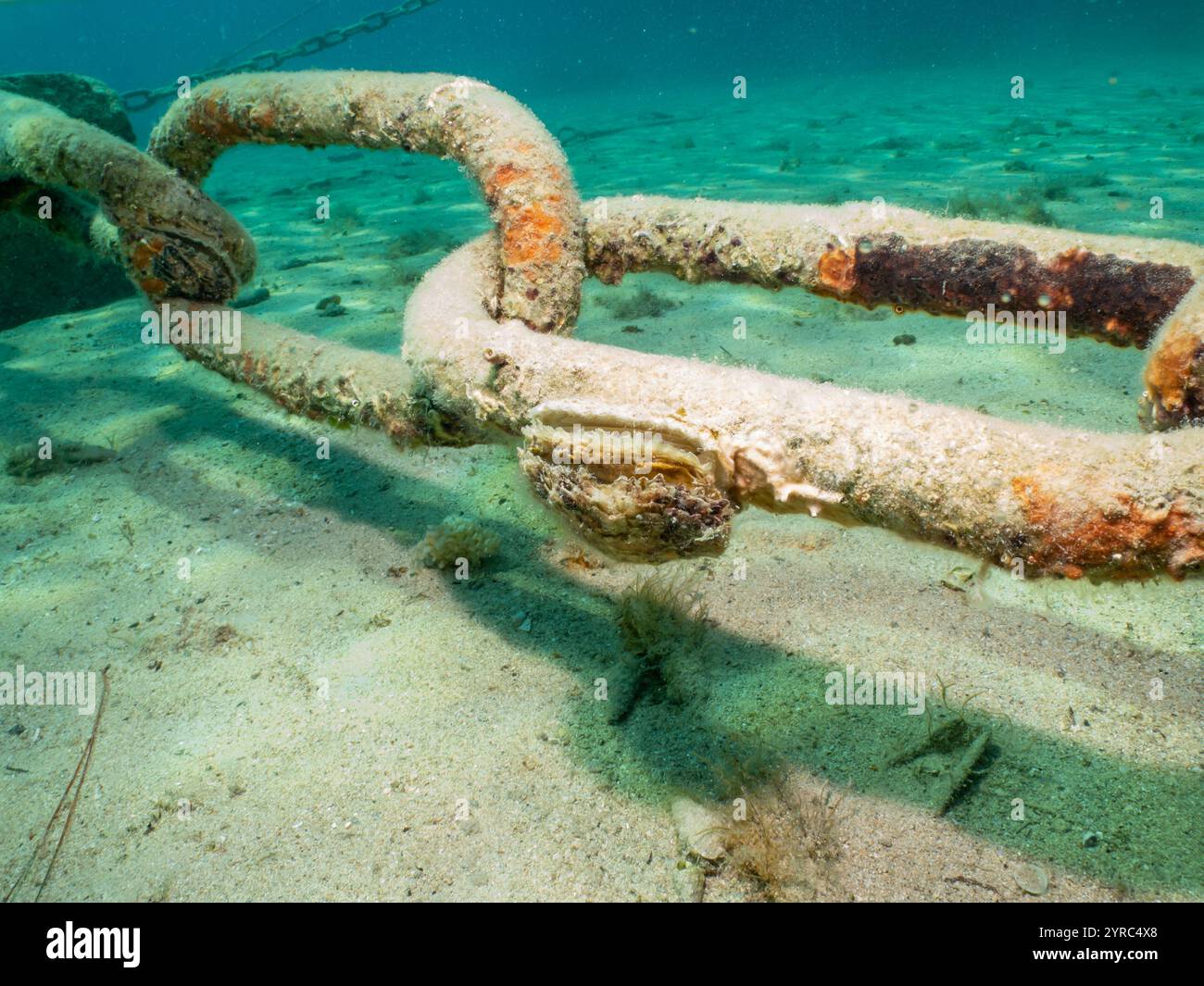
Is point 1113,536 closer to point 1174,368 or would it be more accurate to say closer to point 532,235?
point 1174,368

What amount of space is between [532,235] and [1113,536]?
204 cm

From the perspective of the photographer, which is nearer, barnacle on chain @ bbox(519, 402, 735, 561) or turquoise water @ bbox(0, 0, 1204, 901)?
barnacle on chain @ bbox(519, 402, 735, 561)

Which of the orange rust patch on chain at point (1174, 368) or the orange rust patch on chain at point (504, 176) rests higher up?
the orange rust patch on chain at point (504, 176)

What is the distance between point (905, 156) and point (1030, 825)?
13.1 metres

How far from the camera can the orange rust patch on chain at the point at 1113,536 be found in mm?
1188

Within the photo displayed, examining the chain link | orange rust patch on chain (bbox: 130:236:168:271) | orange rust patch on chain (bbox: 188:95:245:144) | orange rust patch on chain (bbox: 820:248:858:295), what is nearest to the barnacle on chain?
orange rust patch on chain (bbox: 820:248:858:295)

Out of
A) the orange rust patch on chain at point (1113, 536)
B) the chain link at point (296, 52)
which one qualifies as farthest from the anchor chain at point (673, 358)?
the chain link at point (296, 52)

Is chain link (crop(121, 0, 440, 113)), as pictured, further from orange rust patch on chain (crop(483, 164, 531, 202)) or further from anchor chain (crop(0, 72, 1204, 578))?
orange rust patch on chain (crop(483, 164, 531, 202))

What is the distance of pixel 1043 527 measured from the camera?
126 cm

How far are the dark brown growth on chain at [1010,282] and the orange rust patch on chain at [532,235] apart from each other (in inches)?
38.7

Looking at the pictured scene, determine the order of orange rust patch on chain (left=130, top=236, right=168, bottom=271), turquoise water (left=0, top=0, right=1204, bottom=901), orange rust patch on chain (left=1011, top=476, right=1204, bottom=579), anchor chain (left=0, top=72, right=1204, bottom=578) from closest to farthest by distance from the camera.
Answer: orange rust patch on chain (left=1011, top=476, right=1204, bottom=579)
anchor chain (left=0, top=72, right=1204, bottom=578)
turquoise water (left=0, top=0, right=1204, bottom=901)
orange rust patch on chain (left=130, top=236, right=168, bottom=271)

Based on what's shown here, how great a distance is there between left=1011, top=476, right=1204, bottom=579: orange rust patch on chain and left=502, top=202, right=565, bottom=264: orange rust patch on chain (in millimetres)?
1802

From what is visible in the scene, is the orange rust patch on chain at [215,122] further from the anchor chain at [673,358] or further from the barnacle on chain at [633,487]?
the barnacle on chain at [633,487]

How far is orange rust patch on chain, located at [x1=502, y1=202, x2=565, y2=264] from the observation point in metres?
2.52
